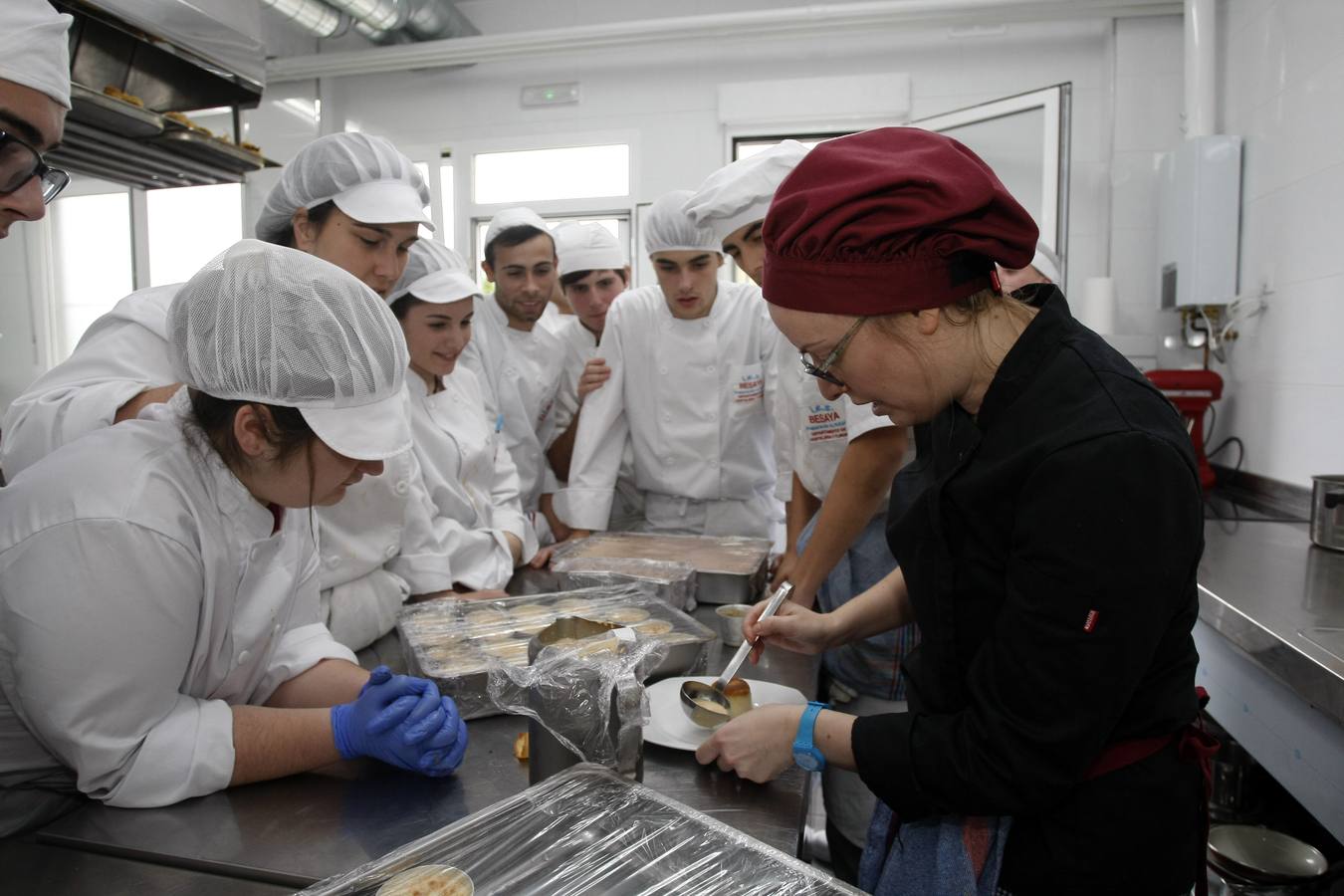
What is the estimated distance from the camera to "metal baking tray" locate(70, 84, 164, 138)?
2287 millimetres

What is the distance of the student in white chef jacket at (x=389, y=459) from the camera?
1472 millimetres

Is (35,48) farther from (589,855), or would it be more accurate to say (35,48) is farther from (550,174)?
(550,174)

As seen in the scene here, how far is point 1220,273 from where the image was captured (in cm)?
333

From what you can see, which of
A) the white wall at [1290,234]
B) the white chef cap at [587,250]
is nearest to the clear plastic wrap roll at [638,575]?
the white chef cap at [587,250]

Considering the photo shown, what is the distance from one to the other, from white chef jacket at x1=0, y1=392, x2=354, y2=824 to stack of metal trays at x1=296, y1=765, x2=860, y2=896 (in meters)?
0.37

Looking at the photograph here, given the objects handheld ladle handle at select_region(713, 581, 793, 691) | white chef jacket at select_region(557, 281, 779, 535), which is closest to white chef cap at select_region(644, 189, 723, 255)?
white chef jacket at select_region(557, 281, 779, 535)

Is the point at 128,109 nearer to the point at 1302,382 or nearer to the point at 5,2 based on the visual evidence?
the point at 5,2

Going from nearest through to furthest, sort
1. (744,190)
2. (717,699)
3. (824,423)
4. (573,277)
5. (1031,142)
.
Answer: (717,699) → (744,190) → (824,423) → (573,277) → (1031,142)

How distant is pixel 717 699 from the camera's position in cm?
131

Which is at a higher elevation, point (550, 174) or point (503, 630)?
point (550, 174)

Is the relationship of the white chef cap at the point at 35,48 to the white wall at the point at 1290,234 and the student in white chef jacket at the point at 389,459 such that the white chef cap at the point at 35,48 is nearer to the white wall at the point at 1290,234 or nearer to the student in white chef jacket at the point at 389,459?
the student in white chef jacket at the point at 389,459

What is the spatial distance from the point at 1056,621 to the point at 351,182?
67.0 inches

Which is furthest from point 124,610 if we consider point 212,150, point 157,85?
point 157,85

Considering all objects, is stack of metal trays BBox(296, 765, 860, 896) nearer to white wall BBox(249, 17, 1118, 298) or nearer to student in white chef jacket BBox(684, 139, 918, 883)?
student in white chef jacket BBox(684, 139, 918, 883)
